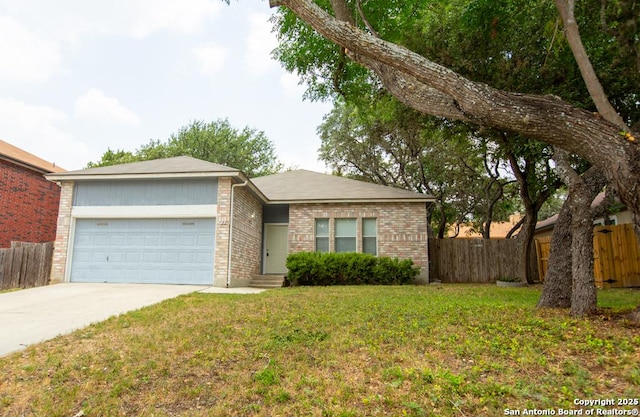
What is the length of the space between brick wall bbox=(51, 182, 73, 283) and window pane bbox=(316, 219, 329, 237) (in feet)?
27.6

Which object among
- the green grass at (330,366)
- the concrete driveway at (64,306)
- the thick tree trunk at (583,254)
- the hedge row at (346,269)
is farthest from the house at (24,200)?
the thick tree trunk at (583,254)

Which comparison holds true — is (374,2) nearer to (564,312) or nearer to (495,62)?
(495,62)

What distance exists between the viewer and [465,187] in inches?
794

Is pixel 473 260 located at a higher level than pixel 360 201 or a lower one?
lower

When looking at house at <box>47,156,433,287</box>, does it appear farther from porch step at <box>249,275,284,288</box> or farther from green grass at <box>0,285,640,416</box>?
green grass at <box>0,285,640,416</box>

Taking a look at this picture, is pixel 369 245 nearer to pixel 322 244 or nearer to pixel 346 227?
pixel 346 227

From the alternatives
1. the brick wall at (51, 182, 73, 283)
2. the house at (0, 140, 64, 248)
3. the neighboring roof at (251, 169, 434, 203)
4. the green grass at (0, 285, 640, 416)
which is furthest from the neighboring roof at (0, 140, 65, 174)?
the green grass at (0, 285, 640, 416)

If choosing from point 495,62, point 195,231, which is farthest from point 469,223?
point 195,231

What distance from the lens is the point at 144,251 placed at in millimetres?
10938

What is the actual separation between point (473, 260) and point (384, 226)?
14.0 feet

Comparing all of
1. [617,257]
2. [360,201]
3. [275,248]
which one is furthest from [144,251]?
[617,257]

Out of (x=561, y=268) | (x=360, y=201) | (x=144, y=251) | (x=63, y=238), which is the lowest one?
(x=561, y=268)

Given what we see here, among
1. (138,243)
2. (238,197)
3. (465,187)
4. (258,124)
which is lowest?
(138,243)

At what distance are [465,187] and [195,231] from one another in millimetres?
15568
